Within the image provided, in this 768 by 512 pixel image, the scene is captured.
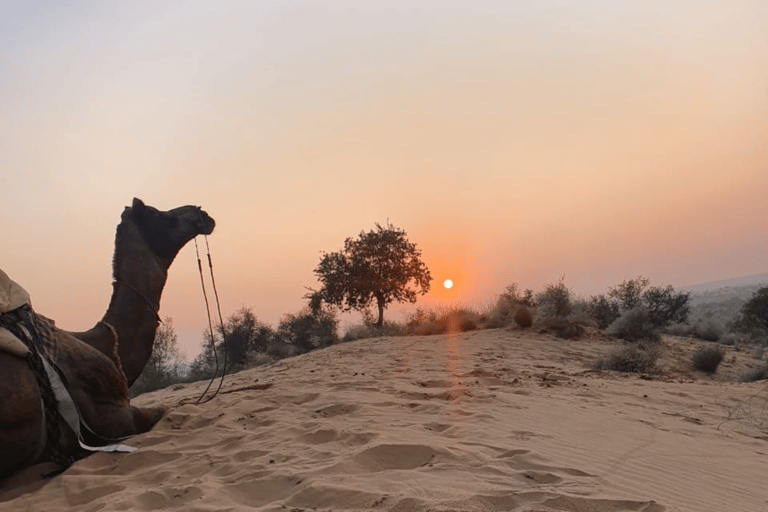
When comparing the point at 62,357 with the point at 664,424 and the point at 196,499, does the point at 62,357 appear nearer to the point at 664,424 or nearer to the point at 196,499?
the point at 196,499

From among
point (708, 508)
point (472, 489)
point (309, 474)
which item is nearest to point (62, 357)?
point (309, 474)

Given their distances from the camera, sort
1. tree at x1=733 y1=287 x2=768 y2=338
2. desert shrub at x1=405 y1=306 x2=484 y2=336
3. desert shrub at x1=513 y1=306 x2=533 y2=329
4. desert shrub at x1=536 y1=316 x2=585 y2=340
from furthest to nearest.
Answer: desert shrub at x1=405 y1=306 x2=484 y2=336
tree at x1=733 y1=287 x2=768 y2=338
desert shrub at x1=513 y1=306 x2=533 y2=329
desert shrub at x1=536 y1=316 x2=585 y2=340

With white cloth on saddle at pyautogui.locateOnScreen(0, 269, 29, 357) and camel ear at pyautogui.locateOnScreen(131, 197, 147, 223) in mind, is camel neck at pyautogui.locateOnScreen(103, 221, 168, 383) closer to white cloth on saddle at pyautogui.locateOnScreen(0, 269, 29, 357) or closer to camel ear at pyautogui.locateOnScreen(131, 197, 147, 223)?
camel ear at pyautogui.locateOnScreen(131, 197, 147, 223)

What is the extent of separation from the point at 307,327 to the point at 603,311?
12879mm

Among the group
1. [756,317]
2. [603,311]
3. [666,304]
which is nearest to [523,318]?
[603,311]

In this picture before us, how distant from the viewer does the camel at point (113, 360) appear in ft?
14.9

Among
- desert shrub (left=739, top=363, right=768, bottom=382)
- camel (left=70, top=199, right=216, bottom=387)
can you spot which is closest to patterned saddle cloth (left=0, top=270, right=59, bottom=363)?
camel (left=70, top=199, right=216, bottom=387)

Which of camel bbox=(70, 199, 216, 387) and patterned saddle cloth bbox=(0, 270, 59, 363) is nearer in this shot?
patterned saddle cloth bbox=(0, 270, 59, 363)

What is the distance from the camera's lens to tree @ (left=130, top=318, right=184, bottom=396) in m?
17.2

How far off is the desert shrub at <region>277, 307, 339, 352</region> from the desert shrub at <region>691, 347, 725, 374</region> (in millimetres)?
14240

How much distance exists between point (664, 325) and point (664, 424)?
14673 mm

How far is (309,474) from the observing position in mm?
4000

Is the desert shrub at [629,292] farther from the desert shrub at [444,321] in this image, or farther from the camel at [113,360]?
the camel at [113,360]

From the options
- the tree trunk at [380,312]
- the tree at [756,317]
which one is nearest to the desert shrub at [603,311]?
the tree at [756,317]
